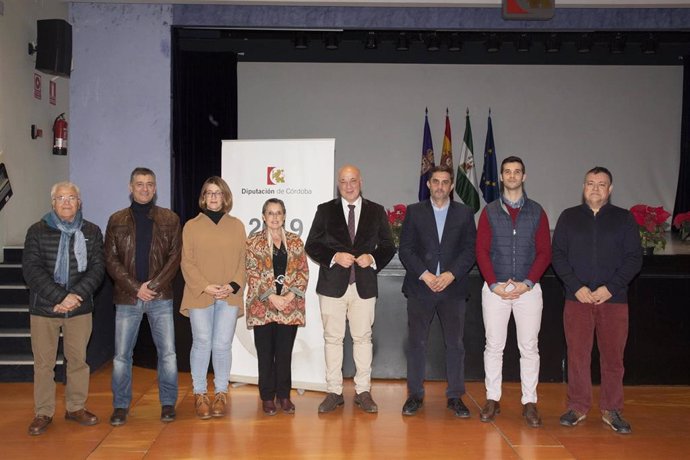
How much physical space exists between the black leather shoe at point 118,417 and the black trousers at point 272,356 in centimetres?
85

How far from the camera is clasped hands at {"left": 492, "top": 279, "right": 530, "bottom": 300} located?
Answer: 4.59m

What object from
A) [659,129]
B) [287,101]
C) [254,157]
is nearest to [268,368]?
[254,157]

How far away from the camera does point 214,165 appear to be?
10.2m

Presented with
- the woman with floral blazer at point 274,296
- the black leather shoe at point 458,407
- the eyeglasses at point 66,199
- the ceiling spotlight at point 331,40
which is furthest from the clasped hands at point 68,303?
the ceiling spotlight at point 331,40

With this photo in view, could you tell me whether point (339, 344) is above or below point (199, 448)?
above

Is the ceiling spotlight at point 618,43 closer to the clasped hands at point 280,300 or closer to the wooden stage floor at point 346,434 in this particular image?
the wooden stage floor at point 346,434

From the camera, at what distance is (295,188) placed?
5477 millimetres

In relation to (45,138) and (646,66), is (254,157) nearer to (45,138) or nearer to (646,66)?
(45,138)

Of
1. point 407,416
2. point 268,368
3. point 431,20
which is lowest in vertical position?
Result: point 407,416

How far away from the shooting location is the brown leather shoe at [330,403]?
4.89 metres

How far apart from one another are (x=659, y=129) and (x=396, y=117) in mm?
4064

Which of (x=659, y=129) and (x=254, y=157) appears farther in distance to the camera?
(x=659, y=129)

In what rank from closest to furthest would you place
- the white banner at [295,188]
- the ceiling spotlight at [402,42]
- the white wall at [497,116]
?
the white banner at [295,188] < the ceiling spotlight at [402,42] < the white wall at [497,116]

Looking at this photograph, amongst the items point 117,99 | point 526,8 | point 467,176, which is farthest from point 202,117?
point 526,8
